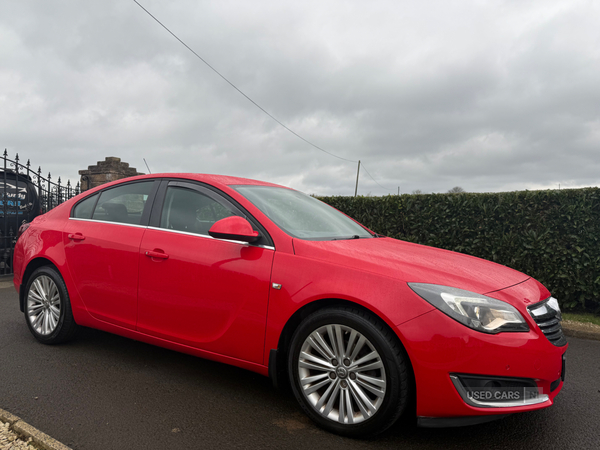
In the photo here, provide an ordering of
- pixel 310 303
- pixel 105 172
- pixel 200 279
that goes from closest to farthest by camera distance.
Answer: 1. pixel 310 303
2. pixel 200 279
3. pixel 105 172

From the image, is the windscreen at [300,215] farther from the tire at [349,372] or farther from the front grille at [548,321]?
the front grille at [548,321]

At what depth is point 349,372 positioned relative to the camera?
8.07 feet

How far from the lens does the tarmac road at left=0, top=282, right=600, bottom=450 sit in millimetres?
2430

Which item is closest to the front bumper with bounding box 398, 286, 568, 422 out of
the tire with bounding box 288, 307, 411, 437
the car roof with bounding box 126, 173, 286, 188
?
the tire with bounding box 288, 307, 411, 437

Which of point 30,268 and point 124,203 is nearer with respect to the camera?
point 124,203

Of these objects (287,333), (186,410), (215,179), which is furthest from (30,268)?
(287,333)

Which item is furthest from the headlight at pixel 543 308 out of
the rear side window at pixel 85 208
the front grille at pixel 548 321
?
the rear side window at pixel 85 208

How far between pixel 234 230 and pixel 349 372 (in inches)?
44.2

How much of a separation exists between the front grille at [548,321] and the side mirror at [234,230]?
5.63ft

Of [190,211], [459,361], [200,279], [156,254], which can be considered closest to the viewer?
[459,361]

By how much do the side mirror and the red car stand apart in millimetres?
12

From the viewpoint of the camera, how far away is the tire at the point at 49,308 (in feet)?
12.4

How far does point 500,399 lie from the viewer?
2.24m

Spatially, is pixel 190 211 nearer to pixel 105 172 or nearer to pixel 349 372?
pixel 349 372
